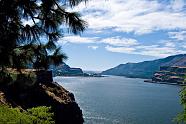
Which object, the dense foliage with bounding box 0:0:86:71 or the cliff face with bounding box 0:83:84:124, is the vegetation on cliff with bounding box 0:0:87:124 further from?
the cliff face with bounding box 0:83:84:124

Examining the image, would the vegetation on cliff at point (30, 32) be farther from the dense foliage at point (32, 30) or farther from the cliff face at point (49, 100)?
the cliff face at point (49, 100)

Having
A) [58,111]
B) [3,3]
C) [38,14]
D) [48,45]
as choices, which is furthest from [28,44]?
[58,111]

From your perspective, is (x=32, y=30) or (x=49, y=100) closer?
(x=32, y=30)

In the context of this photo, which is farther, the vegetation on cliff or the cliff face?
the cliff face

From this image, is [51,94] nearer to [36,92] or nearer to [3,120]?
[36,92]

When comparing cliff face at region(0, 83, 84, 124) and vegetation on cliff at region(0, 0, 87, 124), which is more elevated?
vegetation on cliff at region(0, 0, 87, 124)

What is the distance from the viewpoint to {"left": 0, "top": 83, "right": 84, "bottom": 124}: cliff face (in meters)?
84.5

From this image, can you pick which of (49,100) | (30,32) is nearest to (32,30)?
(30,32)

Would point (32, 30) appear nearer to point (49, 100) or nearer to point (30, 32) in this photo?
point (30, 32)

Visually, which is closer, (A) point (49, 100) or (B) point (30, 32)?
(B) point (30, 32)

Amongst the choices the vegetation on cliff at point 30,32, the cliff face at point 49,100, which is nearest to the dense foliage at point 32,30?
the vegetation on cliff at point 30,32

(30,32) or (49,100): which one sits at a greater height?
(30,32)

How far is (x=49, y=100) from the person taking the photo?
91.9 m

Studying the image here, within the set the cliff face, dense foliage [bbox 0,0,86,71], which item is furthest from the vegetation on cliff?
the cliff face
